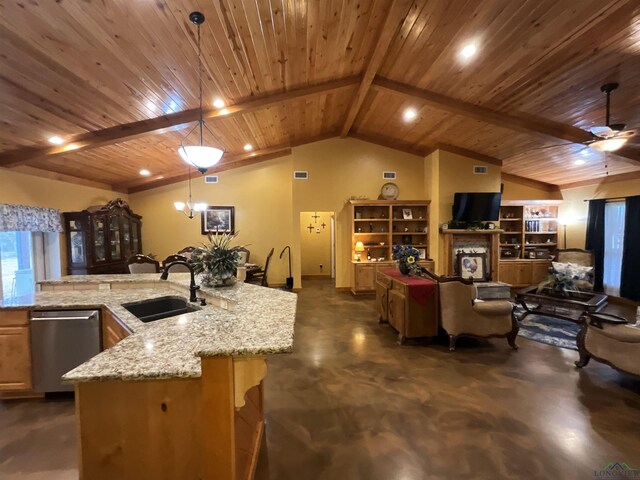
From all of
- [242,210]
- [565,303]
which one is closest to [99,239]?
[242,210]

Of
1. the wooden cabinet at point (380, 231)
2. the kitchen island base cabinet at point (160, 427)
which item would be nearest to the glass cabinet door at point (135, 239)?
the wooden cabinet at point (380, 231)

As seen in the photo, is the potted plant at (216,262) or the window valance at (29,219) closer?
the potted plant at (216,262)

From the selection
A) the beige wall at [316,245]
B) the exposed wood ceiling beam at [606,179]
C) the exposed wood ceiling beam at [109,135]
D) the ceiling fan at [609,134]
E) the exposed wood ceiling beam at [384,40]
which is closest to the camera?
the exposed wood ceiling beam at [384,40]

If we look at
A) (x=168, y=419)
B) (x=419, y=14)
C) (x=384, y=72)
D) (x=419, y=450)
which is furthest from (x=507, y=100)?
(x=168, y=419)

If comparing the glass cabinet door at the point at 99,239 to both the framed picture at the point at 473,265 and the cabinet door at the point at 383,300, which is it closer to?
the cabinet door at the point at 383,300

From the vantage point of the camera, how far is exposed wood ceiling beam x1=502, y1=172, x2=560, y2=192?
25.1 ft

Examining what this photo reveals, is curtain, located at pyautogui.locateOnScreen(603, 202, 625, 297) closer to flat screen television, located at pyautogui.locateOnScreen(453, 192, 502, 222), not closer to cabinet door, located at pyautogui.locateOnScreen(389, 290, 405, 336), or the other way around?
flat screen television, located at pyautogui.locateOnScreen(453, 192, 502, 222)

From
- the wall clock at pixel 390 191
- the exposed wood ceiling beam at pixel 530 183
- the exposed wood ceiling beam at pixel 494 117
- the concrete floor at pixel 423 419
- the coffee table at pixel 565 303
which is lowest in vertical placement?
the concrete floor at pixel 423 419

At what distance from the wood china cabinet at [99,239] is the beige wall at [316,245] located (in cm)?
481

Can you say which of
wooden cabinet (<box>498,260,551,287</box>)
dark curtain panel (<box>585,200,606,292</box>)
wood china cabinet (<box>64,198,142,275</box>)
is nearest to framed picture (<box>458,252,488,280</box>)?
wooden cabinet (<box>498,260,551,287</box>)

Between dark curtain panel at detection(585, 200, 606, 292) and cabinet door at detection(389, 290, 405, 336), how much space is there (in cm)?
534

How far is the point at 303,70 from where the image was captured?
3.93 meters

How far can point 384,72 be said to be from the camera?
434cm

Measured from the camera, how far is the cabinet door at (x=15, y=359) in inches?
101
